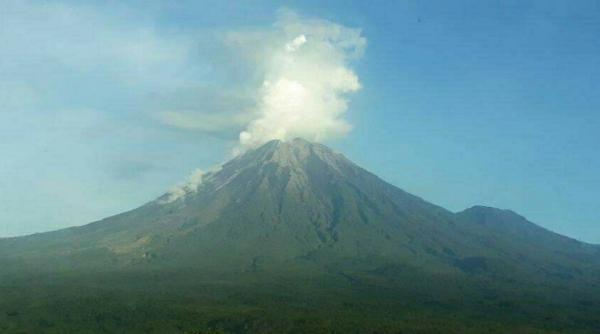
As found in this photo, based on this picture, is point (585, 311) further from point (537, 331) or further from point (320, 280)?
point (320, 280)

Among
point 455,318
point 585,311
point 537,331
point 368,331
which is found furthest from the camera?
point 585,311

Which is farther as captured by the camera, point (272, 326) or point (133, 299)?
point (133, 299)

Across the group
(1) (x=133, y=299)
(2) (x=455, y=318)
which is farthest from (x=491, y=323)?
(1) (x=133, y=299)

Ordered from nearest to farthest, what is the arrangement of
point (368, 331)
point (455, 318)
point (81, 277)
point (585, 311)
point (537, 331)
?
point (368, 331)
point (537, 331)
point (455, 318)
point (585, 311)
point (81, 277)

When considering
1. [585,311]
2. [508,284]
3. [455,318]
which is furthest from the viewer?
[508,284]

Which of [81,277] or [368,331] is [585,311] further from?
[81,277]

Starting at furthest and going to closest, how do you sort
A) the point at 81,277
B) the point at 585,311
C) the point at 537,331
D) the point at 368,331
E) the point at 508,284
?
the point at 508,284 < the point at 81,277 < the point at 585,311 < the point at 537,331 < the point at 368,331

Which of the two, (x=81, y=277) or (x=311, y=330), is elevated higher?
(x=81, y=277)

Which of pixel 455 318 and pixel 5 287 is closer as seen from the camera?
pixel 455 318

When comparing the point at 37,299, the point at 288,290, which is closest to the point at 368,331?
the point at 288,290
